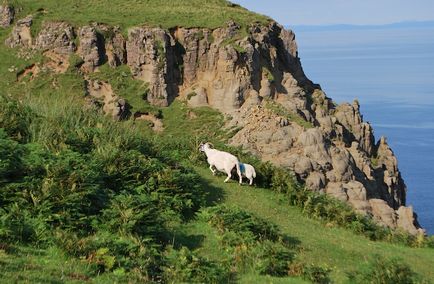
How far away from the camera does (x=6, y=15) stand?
66.5 meters

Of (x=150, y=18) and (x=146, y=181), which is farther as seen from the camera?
(x=150, y=18)

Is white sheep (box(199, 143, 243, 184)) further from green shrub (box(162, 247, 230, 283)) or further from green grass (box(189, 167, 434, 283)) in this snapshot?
green shrub (box(162, 247, 230, 283))

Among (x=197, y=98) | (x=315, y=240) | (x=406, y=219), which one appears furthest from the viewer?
(x=197, y=98)

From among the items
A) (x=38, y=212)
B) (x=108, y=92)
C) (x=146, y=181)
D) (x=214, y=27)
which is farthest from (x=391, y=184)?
(x=38, y=212)

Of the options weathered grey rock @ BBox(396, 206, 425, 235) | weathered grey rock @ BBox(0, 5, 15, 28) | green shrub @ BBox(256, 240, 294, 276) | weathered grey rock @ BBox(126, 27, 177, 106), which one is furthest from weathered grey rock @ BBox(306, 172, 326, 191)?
weathered grey rock @ BBox(0, 5, 15, 28)

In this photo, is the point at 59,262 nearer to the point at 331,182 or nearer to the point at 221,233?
the point at 221,233

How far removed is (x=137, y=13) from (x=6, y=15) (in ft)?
46.6

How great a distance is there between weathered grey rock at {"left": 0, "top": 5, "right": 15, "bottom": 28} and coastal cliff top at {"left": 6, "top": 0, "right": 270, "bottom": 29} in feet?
2.99

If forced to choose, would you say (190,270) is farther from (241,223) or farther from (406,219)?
(406,219)

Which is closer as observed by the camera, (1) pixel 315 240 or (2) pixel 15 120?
(1) pixel 315 240

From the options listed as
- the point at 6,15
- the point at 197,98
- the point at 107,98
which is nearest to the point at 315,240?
the point at 197,98

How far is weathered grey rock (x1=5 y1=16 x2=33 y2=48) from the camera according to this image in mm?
63969

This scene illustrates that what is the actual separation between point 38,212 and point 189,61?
50503 mm

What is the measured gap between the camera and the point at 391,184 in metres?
59.4
